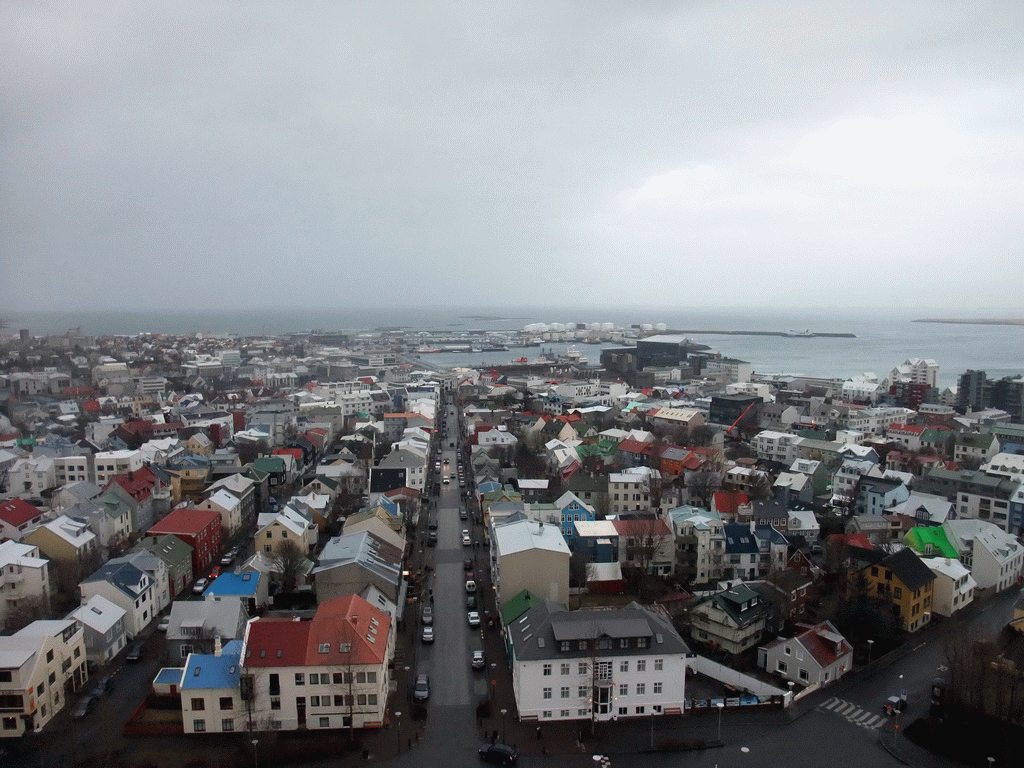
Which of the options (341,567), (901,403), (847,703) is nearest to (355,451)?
(341,567)

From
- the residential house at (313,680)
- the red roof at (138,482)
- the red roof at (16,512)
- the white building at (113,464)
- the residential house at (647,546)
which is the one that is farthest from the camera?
the white building at (113,464)

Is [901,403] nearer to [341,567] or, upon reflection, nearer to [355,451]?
[355,451]

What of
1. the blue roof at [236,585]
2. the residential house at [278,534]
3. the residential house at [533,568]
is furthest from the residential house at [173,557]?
the residential house at [533,568]

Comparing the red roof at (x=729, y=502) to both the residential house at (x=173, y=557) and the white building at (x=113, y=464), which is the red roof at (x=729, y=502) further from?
the white building at (x=113, y=464)

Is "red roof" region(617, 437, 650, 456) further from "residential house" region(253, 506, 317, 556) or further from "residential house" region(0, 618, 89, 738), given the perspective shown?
"residential house" region(0, 618, 89, 738)

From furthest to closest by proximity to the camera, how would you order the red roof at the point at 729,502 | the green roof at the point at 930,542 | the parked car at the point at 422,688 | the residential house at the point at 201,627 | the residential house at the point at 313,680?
the red roof at the point at 729,502 → the green roof at the point at 930,542 → the residential house at the point at 201,627 → the parked car at the point at 422,688 → the residential house at the point at 313,680
